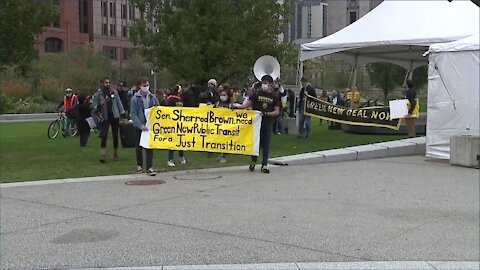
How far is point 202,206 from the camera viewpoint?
8484 millimetres

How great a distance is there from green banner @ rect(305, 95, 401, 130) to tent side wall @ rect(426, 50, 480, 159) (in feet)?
9.29

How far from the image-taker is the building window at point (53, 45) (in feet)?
274

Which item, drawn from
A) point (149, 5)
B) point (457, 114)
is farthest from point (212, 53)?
point (457, 114)

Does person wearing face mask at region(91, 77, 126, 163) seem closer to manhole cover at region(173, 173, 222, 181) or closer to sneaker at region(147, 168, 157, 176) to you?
sneaker at region(147, 168, 157, 176)

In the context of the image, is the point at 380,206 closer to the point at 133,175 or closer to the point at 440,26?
the point at 133,175

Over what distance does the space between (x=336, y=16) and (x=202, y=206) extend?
25186 mm

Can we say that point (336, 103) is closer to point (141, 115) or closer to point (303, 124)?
point (303, 124)

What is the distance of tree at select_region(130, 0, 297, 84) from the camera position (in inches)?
853

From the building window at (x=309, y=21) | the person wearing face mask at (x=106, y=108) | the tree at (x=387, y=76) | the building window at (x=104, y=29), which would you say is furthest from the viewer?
the building window at (x=104, y=29)

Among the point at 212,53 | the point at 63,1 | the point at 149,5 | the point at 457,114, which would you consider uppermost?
the point at 63,1

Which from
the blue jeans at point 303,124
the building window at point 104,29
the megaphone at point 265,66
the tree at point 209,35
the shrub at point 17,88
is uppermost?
the building window at point 104,29

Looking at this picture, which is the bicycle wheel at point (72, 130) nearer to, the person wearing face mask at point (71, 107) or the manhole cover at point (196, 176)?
the person wearing face mask at point (71, 107)

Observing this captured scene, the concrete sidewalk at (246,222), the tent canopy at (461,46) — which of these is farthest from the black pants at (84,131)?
the tent canopy at (461,46)

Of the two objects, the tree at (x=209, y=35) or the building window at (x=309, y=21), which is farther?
the building window at (x=309, y=21)
